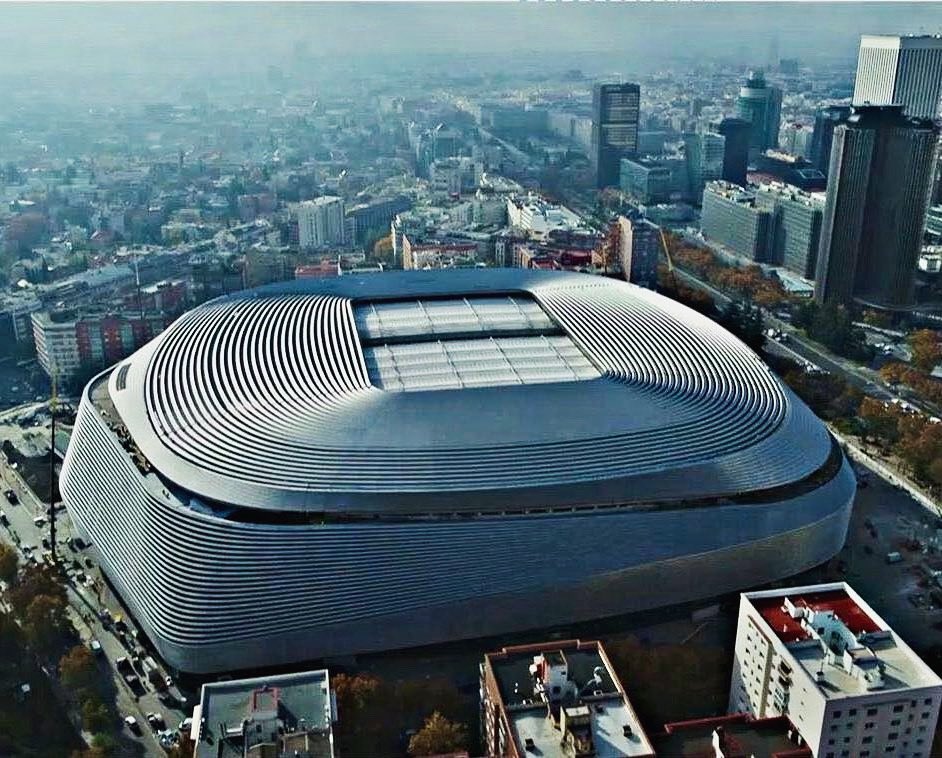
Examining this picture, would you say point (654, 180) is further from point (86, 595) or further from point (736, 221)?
point (86, 595)

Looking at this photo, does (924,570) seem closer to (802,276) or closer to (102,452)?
(102,452)

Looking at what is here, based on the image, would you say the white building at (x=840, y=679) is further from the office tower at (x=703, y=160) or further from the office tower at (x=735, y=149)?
the office tower at (x=735, y=149)

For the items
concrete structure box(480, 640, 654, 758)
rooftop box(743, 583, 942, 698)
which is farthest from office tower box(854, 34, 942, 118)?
concrete structure box(480, 640, 654, 758)

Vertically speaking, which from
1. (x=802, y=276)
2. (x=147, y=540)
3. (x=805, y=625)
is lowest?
(x=802, y=276)

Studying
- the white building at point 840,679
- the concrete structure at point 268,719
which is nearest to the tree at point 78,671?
the concrete structure at point 268,719

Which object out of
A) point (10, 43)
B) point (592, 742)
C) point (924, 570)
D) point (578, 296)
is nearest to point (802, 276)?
point (578, 296)

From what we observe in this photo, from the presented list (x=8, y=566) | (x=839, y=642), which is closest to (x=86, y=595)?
(x=8, y=566)
